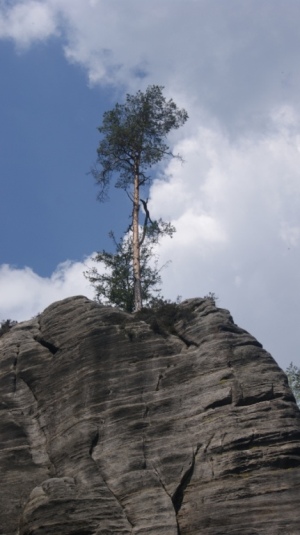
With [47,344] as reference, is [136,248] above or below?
above

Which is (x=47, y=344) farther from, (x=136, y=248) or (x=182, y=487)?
(x=136, y=248)

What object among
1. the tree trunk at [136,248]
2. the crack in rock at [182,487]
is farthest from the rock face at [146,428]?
the tree trunk at [136,248]

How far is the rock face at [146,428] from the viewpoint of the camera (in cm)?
Answer: 2225

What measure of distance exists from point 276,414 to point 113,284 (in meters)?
18.3

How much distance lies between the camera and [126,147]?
134 ft

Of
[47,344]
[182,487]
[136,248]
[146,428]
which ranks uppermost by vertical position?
[136,248]

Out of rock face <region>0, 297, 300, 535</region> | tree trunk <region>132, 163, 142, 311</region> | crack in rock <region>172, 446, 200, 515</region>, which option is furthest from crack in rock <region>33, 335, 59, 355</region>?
crack in rock <region>172, 446, 200, 515</region>

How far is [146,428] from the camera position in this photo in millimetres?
24750

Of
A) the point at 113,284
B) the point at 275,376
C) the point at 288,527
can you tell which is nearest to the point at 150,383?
the point at 275,376

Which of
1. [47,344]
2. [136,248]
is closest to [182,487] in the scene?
[47,344]

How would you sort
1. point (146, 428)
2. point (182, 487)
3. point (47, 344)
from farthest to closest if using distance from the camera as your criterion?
point (47, 344) → point (146, 428) → point (182, 487)

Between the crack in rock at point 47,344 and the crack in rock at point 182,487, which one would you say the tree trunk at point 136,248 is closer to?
the crack in rock at point 47,344

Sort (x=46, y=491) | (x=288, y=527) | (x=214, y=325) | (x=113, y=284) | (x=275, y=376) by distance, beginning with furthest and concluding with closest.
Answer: (x=113, y=284)
(x=214, y=325)
(x=275, y=376)
(x=46, y=491)
(x=288, y=527)

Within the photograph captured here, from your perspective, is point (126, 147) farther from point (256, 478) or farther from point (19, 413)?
point (256, 478)
